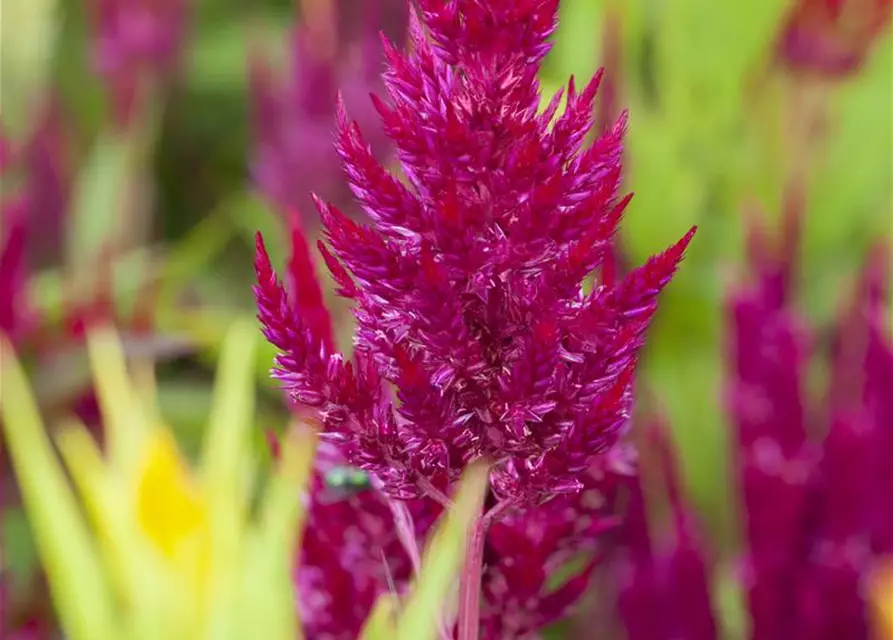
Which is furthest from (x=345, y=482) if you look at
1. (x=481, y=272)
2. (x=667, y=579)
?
(x=667, y=579)

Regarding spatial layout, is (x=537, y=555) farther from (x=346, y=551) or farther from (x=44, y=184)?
(x=44, y=184)

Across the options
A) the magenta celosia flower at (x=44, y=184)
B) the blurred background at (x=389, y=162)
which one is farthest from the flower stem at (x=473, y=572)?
the magenta celosia flower at (x=44, y=184)

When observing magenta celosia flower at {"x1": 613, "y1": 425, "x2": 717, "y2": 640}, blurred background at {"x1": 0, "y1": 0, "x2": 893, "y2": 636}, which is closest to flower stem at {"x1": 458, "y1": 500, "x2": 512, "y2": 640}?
magenta celosia flower at {"x1": 613, "y1": 425, "x2": 717, "y2": 640}

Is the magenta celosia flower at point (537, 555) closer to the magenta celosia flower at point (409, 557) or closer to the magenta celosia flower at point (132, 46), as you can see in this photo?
the magenta celosia flower at point (409, 557)

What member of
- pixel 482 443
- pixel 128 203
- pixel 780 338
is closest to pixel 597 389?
pixel 482 443

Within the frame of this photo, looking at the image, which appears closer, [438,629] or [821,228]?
[438,629]

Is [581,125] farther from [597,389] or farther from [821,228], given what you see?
[821,228]
